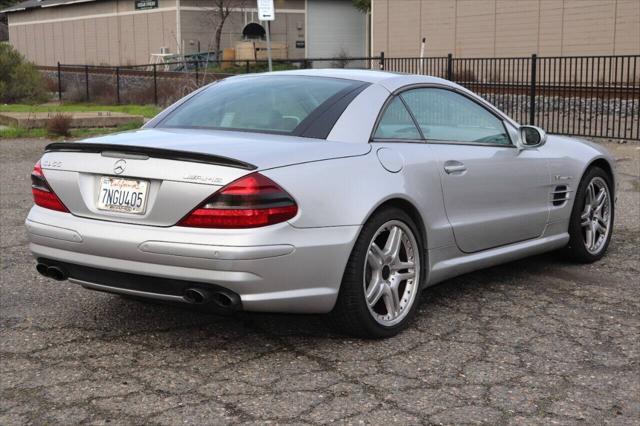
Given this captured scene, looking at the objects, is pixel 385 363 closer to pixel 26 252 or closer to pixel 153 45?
pixel 26 252

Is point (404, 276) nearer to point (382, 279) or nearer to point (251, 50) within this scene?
point (382, 279)

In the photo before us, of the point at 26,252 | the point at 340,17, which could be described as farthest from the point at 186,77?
the point at 340,17

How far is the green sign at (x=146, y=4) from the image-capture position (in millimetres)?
50031

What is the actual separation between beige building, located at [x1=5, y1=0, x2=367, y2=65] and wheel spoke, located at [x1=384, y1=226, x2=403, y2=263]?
41724mm

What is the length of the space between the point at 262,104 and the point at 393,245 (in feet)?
3.75

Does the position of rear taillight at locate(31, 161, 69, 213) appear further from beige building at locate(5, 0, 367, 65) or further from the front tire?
beige building at locate(5, 0, 367, 65)

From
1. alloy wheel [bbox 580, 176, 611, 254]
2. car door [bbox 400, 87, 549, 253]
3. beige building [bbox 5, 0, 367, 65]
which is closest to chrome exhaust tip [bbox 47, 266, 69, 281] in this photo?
car door [bbox 400, 87, 549, 253]

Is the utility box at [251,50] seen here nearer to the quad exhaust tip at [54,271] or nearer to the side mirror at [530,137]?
the side mirror at [530,137]

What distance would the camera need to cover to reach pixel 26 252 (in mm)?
7191

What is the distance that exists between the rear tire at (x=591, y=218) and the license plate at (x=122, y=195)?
3411 millimetres

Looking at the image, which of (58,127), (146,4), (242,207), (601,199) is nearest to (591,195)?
(601,199)

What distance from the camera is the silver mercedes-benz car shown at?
4344mm

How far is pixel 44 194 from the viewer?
194 inches

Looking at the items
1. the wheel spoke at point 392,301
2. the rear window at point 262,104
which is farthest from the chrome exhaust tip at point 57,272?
the wheel spoke at point 392,301
